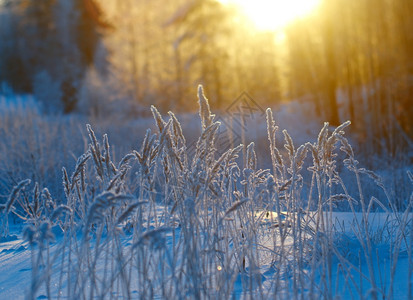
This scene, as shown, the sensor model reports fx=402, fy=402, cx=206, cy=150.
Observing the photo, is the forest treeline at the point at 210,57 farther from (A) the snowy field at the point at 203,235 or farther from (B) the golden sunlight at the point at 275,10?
(A) the snowy field at the point at 203,235

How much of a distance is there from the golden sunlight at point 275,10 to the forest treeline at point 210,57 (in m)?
0.32

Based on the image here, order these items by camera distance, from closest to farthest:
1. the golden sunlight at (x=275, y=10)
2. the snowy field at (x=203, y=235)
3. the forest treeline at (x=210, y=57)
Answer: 1. the snowy field at (x=203, y=235)
2. the forest treeline at (x=210, y=57)
3. the golden sunlight at (x=275, y=10)

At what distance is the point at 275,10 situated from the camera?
13867 mm

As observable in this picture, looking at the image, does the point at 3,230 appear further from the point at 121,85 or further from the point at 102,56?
the point at 102,56

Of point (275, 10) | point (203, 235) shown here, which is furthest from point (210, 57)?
point (203, 235)

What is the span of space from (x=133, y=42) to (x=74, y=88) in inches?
235

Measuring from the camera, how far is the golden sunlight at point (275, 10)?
41.9ft

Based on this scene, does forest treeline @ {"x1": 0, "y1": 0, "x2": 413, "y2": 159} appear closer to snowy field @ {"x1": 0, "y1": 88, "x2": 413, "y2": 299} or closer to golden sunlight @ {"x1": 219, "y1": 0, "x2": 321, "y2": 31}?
golden sunlight @ {"x1": 219, "y1": 0, "x2": 321, "y2": 31}

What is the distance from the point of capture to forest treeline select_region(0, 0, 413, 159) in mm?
12055

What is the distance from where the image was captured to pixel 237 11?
1675 centimetres

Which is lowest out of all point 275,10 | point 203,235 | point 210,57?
point 203,235

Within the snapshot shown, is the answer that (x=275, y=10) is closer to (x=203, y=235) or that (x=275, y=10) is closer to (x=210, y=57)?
(x=210, y=57)

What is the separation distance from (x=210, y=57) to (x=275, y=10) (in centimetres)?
369

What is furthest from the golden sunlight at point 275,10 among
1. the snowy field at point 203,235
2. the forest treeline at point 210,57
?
the snowy field at point 203,235
